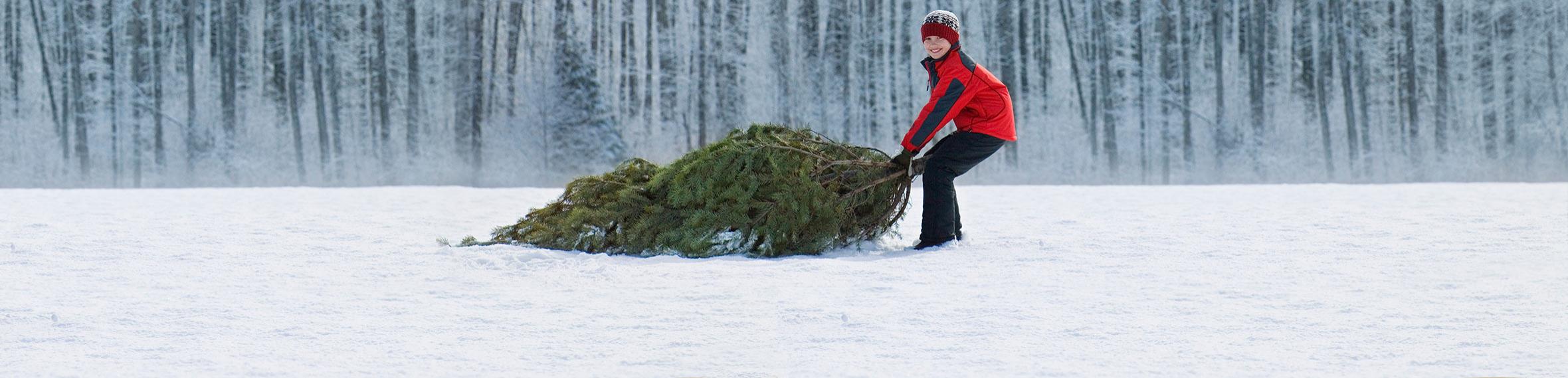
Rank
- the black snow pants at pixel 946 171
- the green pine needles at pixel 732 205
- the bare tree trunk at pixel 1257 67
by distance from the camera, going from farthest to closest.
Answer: the bare tree trunk at pixel 1257 67, the black snow pants at pixel 946 171, the green pine needles at pixel 732 205

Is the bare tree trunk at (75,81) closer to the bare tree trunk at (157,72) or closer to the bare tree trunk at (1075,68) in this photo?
the bare tree trunk at (157,72)

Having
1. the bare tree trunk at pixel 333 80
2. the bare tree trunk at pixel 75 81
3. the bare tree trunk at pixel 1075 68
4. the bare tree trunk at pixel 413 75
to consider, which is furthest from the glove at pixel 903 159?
the bare tree trunk at pixel 75 81

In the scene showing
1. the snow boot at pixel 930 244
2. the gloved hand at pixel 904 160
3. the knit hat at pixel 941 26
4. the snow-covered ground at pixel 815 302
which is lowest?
the snow-covered ground at pixel 815 302

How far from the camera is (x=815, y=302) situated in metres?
3.53

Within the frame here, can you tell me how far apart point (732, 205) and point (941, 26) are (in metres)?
1.01

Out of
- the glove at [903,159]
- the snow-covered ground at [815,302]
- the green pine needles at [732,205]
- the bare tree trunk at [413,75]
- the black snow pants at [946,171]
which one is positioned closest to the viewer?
the snow-covered ground at [815,302]

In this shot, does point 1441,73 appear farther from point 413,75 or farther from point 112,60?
point 112,60

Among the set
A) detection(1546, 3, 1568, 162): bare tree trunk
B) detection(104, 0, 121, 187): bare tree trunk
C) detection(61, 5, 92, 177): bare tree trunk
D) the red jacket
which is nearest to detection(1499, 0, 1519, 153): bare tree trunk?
detection(1546, 3, 1568, 162): bare tree trunk

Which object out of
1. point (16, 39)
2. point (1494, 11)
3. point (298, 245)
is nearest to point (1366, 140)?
point (1494, 11)

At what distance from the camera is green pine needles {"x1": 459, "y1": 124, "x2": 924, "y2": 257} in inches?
191

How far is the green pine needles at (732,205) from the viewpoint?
15.9 ft

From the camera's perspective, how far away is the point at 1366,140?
340 inches

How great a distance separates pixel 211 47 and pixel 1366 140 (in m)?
7.45

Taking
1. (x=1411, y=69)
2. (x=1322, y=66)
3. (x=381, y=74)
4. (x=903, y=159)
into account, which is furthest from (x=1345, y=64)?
(x=381, y=74)
